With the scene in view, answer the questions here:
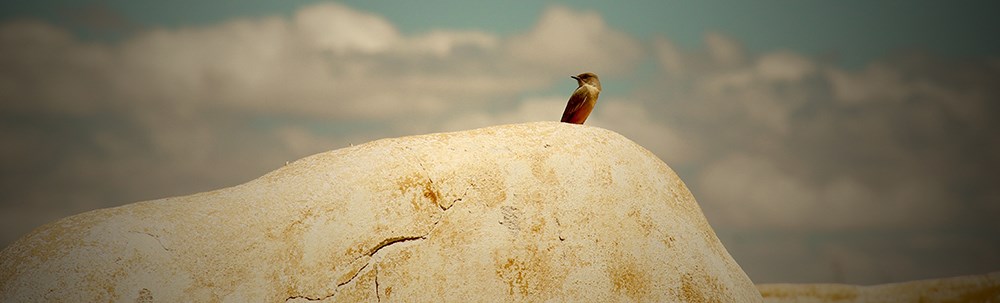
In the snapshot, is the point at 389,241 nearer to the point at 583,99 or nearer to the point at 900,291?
the point at 583,99

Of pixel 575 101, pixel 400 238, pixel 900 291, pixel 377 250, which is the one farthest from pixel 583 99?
pixel 900 291

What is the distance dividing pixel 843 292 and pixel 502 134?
642 centimetres

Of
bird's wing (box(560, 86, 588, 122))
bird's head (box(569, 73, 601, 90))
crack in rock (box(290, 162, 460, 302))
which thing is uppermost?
bird's head (box(569, 73, 601, 90))

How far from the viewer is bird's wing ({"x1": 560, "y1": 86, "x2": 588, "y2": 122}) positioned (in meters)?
6.44

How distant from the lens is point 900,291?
29.0 feet

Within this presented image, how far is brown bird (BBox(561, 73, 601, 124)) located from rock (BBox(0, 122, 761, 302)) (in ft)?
4.28

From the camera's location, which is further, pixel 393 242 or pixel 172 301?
pixel 393 242

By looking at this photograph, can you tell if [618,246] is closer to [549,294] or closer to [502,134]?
[549,294]

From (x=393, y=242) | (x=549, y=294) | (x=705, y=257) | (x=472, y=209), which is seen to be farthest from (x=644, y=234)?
(x=393, y=242)

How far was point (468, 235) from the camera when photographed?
4.60 metres

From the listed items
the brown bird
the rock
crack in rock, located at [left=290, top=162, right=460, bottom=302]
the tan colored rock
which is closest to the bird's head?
the brown bird

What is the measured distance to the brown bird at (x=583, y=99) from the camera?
6445 mm

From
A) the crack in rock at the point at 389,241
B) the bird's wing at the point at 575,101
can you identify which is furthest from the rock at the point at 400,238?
the bird's wing at the point at 575,101

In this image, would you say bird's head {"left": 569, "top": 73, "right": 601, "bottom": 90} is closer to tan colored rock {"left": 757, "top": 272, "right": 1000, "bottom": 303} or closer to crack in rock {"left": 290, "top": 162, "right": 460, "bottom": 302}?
crack in rock {"left": 290, "top": 162, "right": 460, "bottom": 302}
